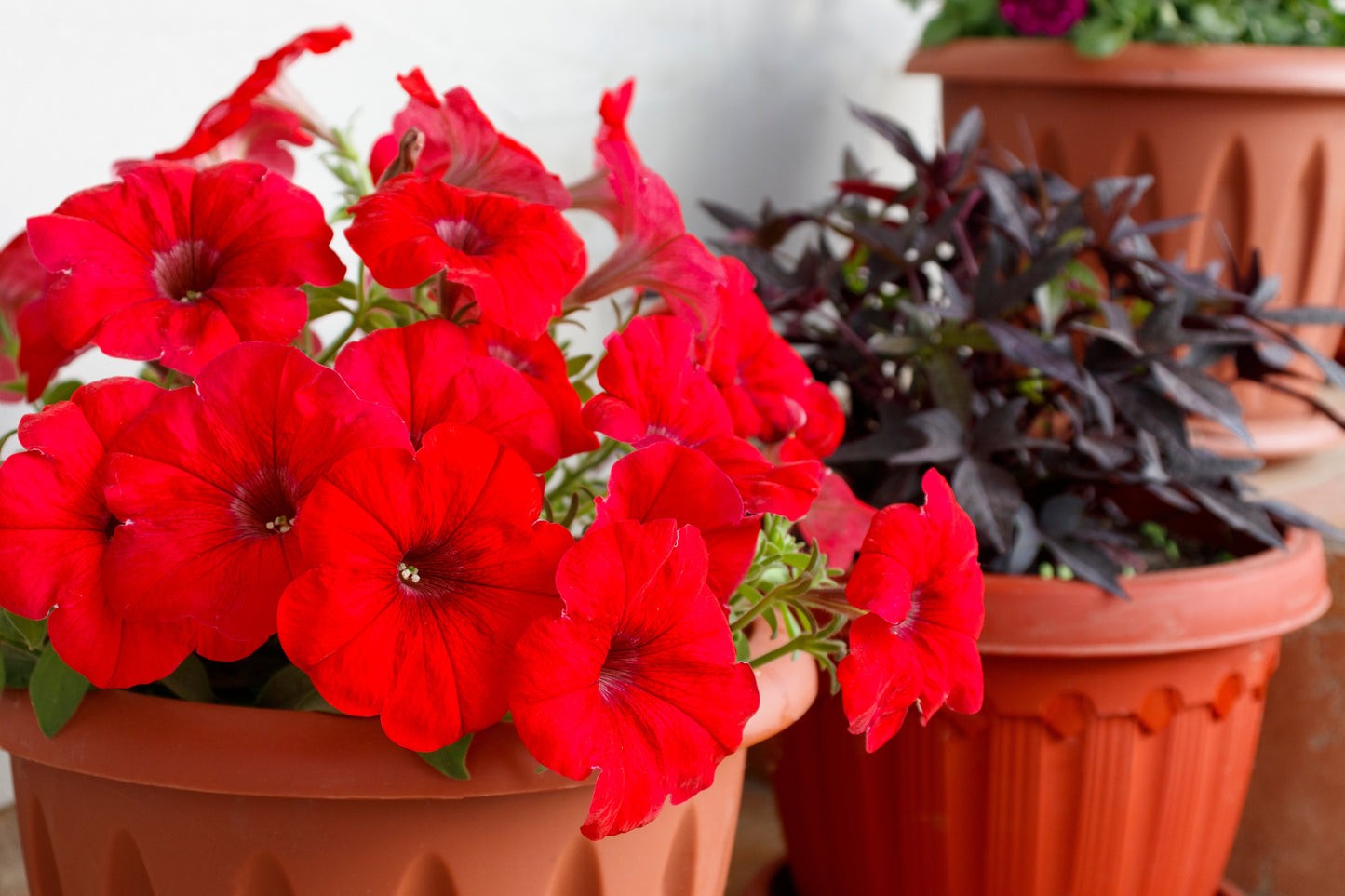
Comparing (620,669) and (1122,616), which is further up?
(620,669)

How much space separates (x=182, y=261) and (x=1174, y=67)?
41.3 inches

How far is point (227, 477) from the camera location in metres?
0.39

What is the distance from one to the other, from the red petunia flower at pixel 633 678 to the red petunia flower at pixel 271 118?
0.92ft

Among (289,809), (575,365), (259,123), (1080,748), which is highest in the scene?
(259,123)

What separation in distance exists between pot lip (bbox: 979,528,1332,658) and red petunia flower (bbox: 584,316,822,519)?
356 millimetres

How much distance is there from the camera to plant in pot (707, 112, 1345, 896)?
799 millimetres

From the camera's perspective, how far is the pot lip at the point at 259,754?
1.39 ft

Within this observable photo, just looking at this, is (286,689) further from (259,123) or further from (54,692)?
(259,123)

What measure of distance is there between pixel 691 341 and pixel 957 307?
396mm

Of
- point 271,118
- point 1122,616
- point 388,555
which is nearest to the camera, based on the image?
point 388,555

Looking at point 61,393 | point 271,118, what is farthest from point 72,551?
point 271,118

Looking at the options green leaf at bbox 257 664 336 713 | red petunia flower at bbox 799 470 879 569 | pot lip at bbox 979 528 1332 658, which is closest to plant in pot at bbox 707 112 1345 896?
pot lip at bbox 979 528 1332 658

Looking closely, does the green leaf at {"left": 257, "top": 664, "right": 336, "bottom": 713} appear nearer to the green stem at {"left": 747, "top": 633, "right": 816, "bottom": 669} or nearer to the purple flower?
the green stem at {"left": 747, "top": 633, "right": 816, "bottom": 669}

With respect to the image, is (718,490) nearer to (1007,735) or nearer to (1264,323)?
(1007,735)
